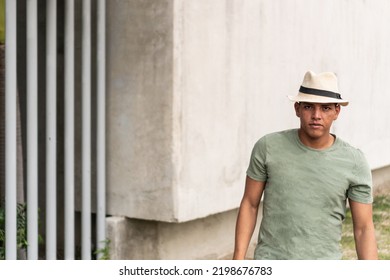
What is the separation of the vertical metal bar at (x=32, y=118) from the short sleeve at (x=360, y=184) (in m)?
2.61

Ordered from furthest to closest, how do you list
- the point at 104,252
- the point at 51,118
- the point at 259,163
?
the point at 104,252 → the point at 51,118 → the point at 259,163

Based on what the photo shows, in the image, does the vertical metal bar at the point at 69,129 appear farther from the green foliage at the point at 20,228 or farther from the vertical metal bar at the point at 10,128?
the vertical metal bar at the point at 10,128

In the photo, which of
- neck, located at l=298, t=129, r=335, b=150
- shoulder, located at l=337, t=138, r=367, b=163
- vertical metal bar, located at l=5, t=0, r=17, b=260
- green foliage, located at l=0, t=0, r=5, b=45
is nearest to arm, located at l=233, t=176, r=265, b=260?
neck, located at l=298, t=129, r=335, b=150

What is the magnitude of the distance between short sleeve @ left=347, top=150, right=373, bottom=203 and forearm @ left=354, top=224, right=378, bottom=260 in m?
0.13

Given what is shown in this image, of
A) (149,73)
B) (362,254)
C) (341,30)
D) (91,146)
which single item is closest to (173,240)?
(91,146)

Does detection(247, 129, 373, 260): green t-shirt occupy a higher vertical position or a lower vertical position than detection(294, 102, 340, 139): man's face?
lower

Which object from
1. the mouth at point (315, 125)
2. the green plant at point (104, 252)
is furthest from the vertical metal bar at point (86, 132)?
the mouth at point (315, 125)

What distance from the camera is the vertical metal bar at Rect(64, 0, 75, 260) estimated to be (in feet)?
17.4

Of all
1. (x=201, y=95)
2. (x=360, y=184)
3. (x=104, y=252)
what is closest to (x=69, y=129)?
(x=104, y=252)

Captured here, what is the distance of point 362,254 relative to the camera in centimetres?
311

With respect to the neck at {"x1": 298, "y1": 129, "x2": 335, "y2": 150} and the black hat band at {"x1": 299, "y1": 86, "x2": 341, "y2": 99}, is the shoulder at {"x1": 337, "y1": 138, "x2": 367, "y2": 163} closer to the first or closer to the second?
the neck at {"x1": 298, "y1": 129, "x2": 335, "y2": 150}

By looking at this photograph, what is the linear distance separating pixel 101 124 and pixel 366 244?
10.0ft

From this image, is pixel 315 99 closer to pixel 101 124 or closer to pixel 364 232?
pixel 364 232

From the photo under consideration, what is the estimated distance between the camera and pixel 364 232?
3119 millimetres
